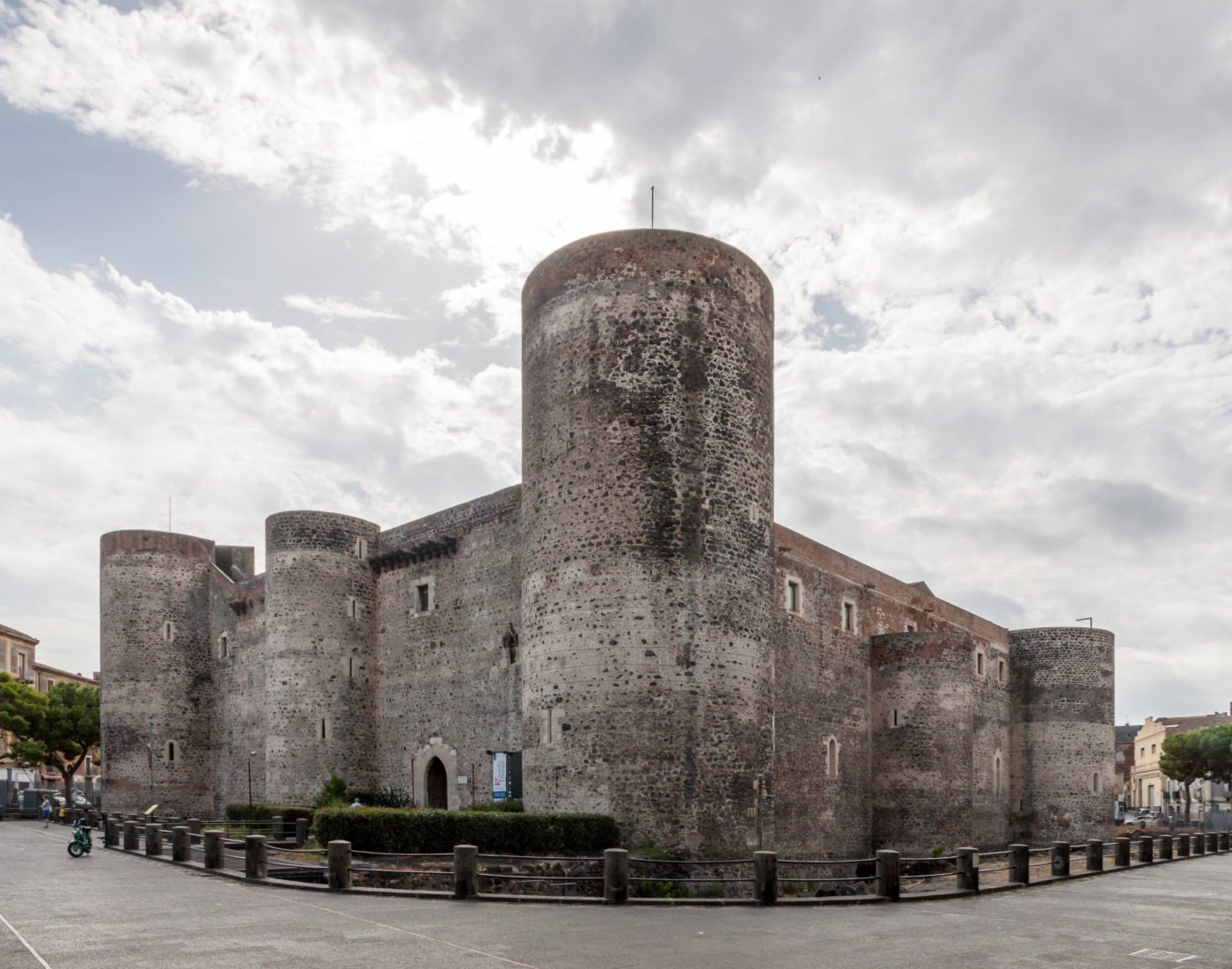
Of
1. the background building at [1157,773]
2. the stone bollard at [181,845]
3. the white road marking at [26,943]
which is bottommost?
the background building at [1157,773]

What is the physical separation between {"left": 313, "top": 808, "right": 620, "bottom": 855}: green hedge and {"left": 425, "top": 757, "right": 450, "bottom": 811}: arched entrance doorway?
423 inches

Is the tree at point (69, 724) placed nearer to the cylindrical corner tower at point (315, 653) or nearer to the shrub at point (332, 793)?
the cylindrical corner tower at point (315, 653)

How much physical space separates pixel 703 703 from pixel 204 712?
26490 millimetres

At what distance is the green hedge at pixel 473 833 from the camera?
20297mm

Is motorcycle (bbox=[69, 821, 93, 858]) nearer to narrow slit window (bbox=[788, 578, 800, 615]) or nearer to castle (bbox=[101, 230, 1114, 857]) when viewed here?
castle (bbox=[101, 230, 1114, 857])

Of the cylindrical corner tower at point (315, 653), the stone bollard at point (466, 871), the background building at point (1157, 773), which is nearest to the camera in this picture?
the stone bollard at point (466, 871)

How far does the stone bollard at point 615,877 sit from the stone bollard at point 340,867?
4.06 m

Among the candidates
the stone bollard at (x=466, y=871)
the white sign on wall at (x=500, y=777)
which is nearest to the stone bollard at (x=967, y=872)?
the stone bollard at (x=466, y=871)

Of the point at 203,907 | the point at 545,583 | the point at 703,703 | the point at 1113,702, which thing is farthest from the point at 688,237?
the point at 1113,702

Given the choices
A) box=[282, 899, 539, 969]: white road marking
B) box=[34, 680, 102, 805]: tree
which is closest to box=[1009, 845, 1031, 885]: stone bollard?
box=[282, 899, 539, 969]: white road marking

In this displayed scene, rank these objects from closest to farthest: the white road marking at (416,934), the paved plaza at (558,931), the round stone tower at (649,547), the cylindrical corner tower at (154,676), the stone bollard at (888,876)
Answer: the white road marking at (416,934) → the paved plaza at (558,931) → the stone bollard at (888,876) → the round stone tower at (649,547) → the cylindrical corner tower at (154,676)

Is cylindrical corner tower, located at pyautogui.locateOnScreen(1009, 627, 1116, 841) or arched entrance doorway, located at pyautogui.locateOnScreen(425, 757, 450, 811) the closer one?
arched entrance doorway, located at pyautogui.locateOnScreen(425, 757, 450, 811)

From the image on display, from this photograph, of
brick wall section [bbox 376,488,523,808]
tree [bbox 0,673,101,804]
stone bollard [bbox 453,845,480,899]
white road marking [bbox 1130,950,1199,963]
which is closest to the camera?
white road marking [bbox 1130,950,1199,963]

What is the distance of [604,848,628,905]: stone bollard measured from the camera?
17.0 m
